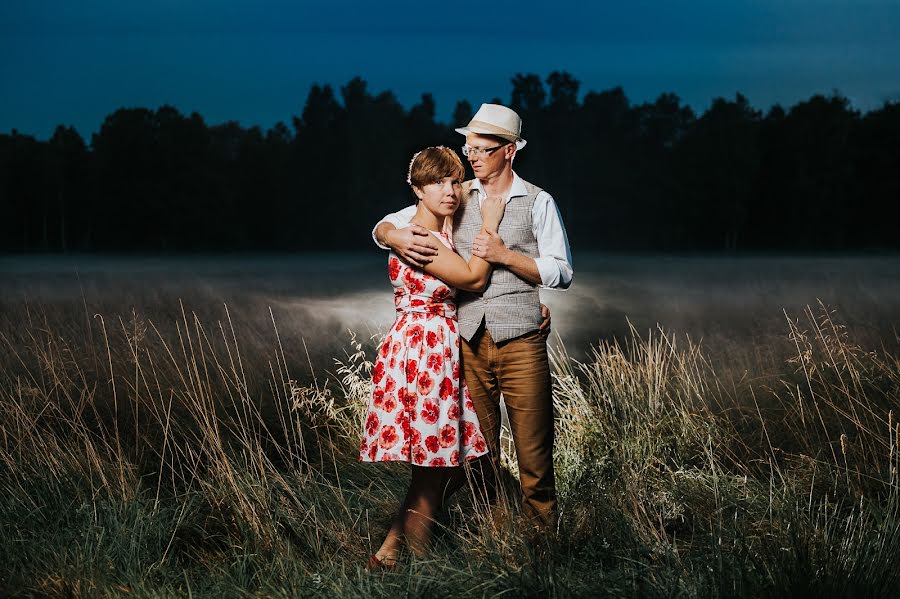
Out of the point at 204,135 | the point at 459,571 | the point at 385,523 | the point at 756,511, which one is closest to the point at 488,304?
the point at 459,571

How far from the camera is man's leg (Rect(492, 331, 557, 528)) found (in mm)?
3893

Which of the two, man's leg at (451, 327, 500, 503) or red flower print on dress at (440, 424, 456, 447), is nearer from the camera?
red flower print on dress at (440, 424, 456, 447)

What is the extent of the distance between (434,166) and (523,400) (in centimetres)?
106

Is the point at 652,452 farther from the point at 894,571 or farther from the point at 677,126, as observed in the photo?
the point at 677,126

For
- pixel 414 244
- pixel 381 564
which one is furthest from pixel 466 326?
pixel 381 564

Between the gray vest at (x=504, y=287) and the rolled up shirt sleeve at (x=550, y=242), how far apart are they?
0.03m

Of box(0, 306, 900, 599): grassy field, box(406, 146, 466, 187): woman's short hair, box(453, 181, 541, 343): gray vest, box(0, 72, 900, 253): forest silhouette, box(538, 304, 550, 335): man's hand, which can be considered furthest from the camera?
box(0, 72, 900, 253): forest silhouette

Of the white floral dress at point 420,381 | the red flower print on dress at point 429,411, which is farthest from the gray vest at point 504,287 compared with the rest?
the red flower print on dress at point 429,411

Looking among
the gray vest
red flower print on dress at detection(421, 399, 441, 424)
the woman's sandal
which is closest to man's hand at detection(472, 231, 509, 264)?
the gray vest

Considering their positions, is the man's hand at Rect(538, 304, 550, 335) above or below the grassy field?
above

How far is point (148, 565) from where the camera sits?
4.00 m

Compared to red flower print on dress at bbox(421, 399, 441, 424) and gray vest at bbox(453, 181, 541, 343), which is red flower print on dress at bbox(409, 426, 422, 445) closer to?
red flower print on dress at bbox(421, 399, 441, 424)

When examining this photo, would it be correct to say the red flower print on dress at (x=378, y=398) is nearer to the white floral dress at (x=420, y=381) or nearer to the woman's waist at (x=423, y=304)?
the white floral dress at (x=420, y=381)

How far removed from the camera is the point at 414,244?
3.66 meters
